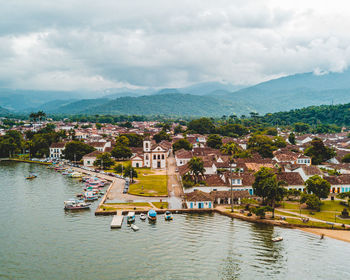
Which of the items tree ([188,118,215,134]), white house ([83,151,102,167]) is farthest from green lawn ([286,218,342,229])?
tree ([188,118,215,134])

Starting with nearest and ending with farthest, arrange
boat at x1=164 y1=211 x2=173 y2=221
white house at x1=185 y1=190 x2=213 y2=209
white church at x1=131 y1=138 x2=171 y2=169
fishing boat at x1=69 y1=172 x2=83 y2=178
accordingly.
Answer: boat at x1=164 y1=211 x2=173 y2=221, white house at x1=185 y1=190 x2=213 y2=209, fishing boat at x1=69 y1=172 x2=83 y2=178, white church at x1=131 y1=138 x2=171 y2=169

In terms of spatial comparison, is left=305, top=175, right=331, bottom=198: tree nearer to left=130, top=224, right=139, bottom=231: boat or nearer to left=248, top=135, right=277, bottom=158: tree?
left=130, top=224, right=139, bottom=231: boat

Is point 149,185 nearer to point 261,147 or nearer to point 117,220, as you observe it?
point 117,220

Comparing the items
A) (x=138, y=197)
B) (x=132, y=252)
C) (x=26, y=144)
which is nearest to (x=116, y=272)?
(x=132, y=252)

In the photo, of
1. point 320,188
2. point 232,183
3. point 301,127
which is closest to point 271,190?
point 320,188

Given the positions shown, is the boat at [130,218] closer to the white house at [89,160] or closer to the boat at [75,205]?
the boat at [75,205]

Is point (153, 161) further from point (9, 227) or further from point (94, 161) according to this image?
point (9, 227)

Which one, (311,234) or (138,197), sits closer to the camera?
(311,234)
